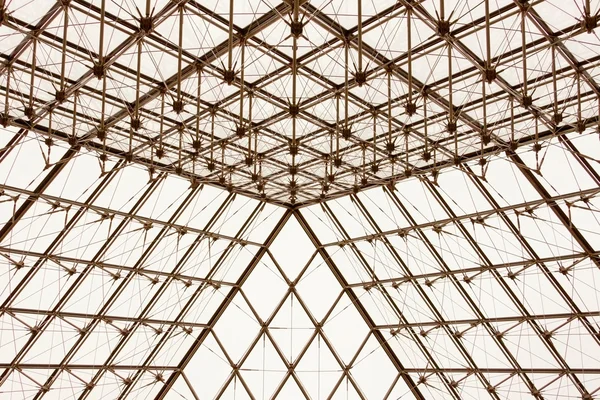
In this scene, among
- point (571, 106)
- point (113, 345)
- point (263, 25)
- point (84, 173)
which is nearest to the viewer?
point (263, 25)

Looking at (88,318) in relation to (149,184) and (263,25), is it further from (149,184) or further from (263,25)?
(263,25)

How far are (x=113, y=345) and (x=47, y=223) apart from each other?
858 centimetres

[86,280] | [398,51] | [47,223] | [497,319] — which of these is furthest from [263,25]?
[497,319]

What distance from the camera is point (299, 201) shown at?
39625 mm

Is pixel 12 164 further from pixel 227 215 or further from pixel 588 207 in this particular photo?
pixel 588 207

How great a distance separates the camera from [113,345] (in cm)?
3609

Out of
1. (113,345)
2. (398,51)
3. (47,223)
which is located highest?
(398,51)

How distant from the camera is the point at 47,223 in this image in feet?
102

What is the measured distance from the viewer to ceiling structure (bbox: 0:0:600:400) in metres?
24.4

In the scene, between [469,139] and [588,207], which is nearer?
[588,207]

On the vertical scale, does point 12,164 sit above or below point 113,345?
above

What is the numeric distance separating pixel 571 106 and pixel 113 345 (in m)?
25.9

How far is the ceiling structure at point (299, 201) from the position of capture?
24.4 metres

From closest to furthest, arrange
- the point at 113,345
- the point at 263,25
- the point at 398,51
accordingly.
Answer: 1. the point at 263,25
2. the point at 398,51
3. the point at 113,345
